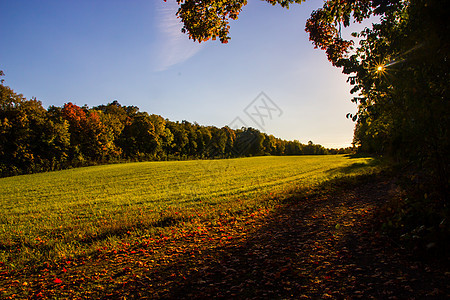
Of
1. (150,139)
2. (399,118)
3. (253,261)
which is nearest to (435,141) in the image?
(399,118)

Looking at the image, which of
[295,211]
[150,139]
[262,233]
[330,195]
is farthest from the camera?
[150,139]

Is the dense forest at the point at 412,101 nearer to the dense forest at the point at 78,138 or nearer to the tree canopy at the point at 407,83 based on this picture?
the tree canopy at the point at 407,83

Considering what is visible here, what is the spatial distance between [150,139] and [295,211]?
6590 centimetres

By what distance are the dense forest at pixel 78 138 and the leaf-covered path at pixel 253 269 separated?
5107 cm

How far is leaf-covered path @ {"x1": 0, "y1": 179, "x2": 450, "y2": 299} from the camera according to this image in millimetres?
3785

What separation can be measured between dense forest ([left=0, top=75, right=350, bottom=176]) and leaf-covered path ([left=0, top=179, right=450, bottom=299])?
5107 cm

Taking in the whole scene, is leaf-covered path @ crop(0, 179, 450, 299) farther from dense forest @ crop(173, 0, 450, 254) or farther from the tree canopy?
the tree canopy

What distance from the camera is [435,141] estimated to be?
4523 mm

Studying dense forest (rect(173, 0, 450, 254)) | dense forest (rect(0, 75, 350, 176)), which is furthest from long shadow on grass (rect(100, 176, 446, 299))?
dense forest (rect(0, 75, 350, 176))

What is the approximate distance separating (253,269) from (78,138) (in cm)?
6285

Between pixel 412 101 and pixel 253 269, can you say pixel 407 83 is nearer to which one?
pixel 412 101

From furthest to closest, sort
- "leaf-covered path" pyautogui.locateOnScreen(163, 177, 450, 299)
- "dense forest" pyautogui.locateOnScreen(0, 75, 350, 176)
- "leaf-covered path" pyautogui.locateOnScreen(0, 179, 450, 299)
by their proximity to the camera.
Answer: "dense forest" pyautogui.locateOnScreen(0, 75, 350, 176) → "leaf-covered path" pyautogui.locateOnScreen(0, 179, 450, 299) → "leaf-covered path" pyautogui.locateOnScreen(163, 177, 450, 299)

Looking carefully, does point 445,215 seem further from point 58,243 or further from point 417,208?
point 58,243

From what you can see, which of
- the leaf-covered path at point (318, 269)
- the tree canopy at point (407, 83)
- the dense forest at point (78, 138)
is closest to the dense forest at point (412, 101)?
the tree canopy at point (407, 83)
